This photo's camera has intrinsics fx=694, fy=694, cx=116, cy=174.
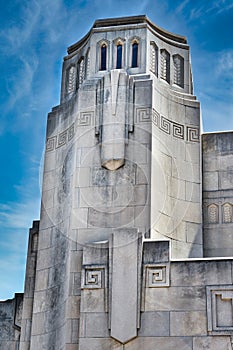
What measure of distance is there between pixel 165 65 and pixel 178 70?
17.0 inches

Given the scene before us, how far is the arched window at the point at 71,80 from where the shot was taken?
1881 cm

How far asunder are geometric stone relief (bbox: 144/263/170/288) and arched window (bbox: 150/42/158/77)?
5.63m

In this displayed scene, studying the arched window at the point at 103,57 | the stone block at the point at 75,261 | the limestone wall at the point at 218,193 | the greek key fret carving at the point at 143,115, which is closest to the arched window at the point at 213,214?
the limestone wall at the point at 218,193

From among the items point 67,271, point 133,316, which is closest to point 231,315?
point 133,316

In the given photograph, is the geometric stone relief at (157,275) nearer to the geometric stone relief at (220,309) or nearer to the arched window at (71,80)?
the geometric stone relief at (220,309)

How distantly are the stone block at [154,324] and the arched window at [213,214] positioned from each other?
3419 millimetres

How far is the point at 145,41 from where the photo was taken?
18.2 m

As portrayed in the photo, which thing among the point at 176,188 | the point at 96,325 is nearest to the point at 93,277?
the point at 96,325

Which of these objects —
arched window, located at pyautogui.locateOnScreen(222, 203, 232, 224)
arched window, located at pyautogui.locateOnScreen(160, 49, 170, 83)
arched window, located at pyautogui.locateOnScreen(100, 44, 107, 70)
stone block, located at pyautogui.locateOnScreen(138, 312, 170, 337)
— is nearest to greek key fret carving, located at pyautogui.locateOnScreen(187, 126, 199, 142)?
arched window, located at pyautogui.locateOnScreen(160, 49, 170, 83)

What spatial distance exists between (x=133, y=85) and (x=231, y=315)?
6.31 metres

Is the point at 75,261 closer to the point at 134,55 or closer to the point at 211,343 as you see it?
the point at 211,343

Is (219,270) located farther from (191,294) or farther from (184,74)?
(184,74)

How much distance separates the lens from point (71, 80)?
62.4 feet

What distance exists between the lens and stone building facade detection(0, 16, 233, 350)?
14609 mm
